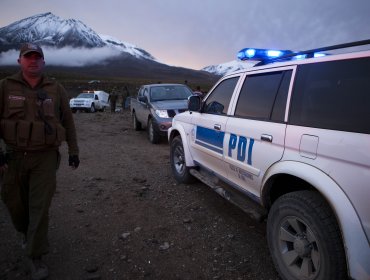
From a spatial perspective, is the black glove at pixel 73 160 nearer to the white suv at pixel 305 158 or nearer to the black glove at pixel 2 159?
the black glove at pixel 2 159

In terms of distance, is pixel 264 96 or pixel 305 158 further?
pixel 264 96

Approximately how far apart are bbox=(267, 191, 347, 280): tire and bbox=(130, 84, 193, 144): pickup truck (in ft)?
22.5

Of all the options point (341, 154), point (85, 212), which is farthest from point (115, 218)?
point (341, 154)

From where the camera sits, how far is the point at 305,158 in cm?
278

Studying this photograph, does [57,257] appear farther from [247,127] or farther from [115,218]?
[247,127]

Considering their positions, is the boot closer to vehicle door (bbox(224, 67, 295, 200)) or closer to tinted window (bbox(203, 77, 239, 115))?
vehicle door (bbox(224, 67, 295, 200))

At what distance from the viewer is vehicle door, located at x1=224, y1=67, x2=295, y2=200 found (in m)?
3.22

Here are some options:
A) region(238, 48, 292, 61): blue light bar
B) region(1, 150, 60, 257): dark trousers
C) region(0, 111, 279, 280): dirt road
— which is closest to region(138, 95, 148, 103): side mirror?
region(0, 111, 279, 280): dirt road

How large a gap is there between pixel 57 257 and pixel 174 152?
9.74ft

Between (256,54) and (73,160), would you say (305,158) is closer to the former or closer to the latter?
(256,54)

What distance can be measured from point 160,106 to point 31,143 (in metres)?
6.84

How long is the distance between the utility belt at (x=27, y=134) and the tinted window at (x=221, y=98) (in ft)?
6.82

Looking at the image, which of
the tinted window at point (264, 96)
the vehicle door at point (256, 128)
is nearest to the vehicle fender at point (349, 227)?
the vehicle door at point (256, 128)

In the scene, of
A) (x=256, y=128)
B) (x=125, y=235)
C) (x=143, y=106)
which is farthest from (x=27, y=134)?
(x=143, y=106)
